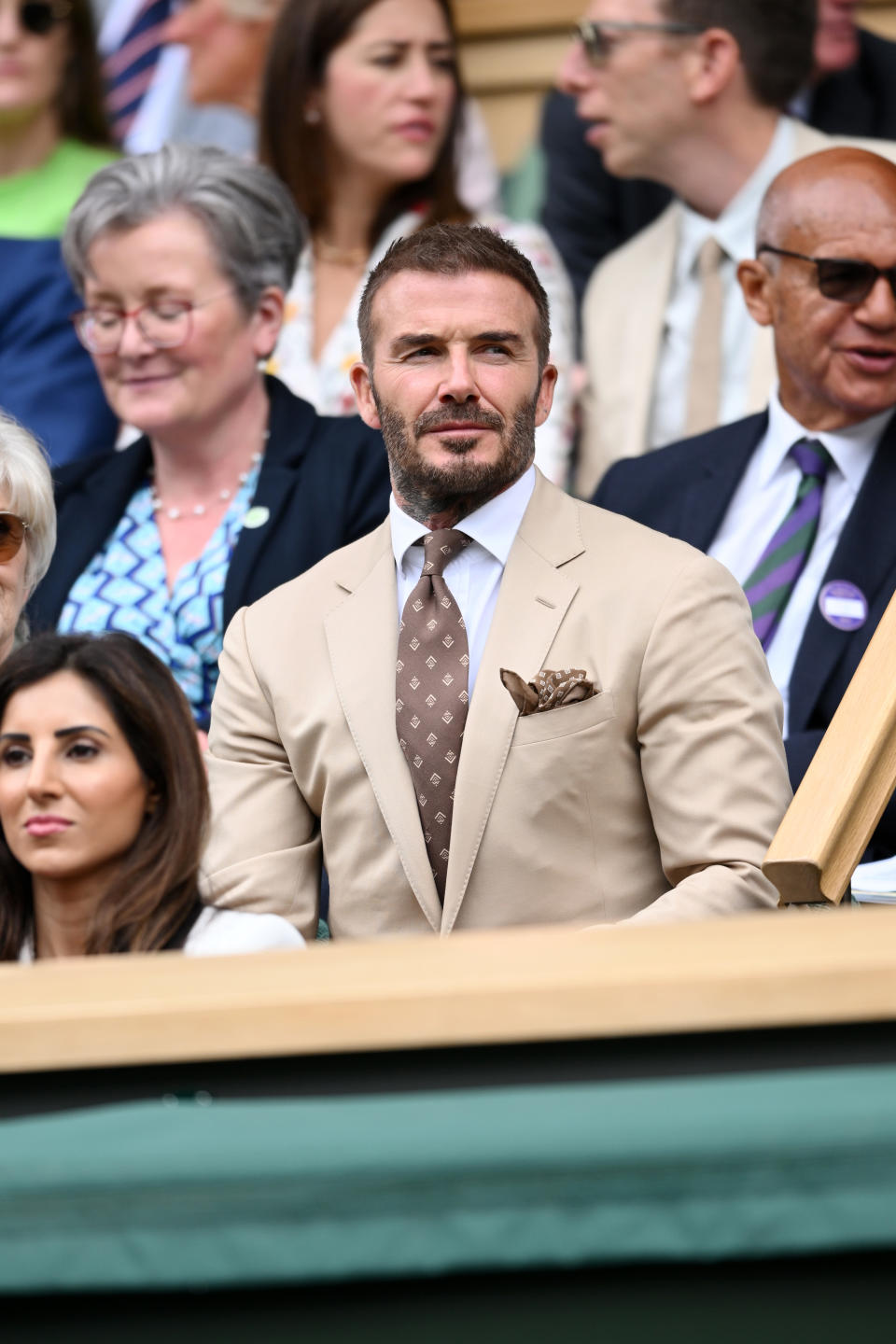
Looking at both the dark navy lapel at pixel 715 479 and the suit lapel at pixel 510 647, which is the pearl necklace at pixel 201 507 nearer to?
the dark navy lapel at pixel 715 479

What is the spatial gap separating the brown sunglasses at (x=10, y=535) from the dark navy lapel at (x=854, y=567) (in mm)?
947

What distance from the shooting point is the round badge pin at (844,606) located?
99.5 inches

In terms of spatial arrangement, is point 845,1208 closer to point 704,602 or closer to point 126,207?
point 704,602

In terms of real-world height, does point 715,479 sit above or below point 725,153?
below

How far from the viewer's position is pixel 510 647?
2.03 meters

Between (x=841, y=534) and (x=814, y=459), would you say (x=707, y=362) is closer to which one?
(x=814, y=459)

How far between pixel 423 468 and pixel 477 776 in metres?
0.32

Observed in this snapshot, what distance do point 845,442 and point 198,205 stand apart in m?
0.97

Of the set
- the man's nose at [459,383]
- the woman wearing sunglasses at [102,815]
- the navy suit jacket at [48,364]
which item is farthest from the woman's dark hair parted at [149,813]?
the navy suit jacket at [48,364]

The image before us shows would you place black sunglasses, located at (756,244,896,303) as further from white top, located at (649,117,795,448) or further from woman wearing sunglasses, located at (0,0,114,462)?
woman wearing sunglasses, located at (0,0,114,462)

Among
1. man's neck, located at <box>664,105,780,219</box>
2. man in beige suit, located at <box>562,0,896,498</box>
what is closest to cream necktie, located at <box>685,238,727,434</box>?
man in beige suit, located at <box>562,0,896,498</box>

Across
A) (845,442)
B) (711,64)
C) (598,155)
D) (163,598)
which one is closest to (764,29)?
(711,64)

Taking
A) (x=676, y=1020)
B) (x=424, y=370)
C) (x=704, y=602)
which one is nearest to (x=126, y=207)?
(x=424, y=370)

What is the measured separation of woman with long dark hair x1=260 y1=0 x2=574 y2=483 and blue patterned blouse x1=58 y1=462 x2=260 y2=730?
569mm
